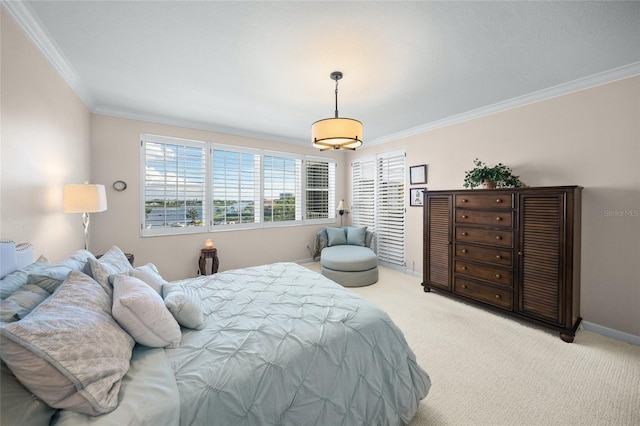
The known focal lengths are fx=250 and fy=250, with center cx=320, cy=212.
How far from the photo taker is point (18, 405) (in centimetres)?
76

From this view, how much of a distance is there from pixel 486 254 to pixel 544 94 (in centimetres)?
197

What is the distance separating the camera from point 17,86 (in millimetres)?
1714

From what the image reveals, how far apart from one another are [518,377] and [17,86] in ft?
13.9

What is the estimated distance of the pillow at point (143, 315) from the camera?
46.6 inches

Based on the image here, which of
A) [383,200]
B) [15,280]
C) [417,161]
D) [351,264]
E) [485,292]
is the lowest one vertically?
[485,292]

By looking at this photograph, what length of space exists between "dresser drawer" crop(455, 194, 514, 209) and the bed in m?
2.17

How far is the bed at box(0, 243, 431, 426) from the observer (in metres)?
0.85

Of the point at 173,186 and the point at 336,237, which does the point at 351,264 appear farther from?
the point at 173,186

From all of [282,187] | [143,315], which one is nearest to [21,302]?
[143,315]

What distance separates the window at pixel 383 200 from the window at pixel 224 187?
672mm

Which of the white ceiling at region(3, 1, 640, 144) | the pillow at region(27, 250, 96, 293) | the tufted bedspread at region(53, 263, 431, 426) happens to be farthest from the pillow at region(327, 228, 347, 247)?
the pillow at region(27, 250, 96, 293)

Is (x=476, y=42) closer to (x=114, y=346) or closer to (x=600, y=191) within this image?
(x=600, y=191)

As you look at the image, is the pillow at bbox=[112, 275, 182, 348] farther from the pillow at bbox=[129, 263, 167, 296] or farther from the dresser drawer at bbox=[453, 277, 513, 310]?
the dresser drawer at bbox=[453, 277, 513, 310]

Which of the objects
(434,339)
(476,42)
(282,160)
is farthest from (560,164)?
(282,160)
